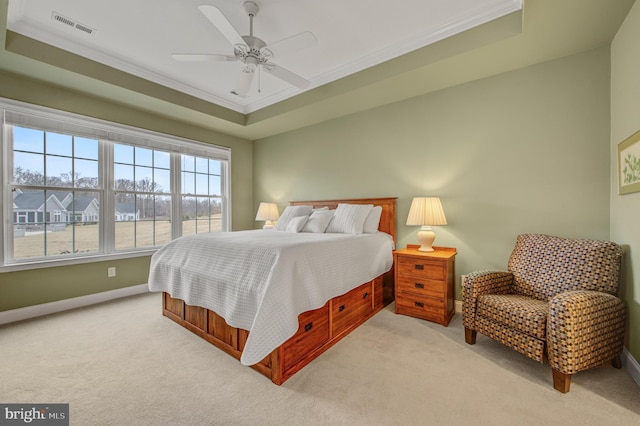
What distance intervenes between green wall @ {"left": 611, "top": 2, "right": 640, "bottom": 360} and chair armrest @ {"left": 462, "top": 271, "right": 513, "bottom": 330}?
79 centimetres

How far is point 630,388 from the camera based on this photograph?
1.72 meters

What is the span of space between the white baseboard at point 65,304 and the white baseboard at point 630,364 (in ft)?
16.7

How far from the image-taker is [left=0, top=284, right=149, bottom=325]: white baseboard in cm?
284

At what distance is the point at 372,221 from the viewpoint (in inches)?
137

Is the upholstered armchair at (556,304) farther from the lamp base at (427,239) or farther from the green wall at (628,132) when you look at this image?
the lamp base at (427,239)

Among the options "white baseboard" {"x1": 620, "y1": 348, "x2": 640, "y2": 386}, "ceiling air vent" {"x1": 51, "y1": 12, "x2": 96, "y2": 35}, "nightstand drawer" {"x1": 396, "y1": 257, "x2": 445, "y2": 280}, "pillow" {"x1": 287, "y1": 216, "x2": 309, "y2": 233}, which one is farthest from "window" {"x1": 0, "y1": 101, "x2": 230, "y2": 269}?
"white baseboard" {"x1": 620, "y1": 348, "x2": 640, "y2": 386}

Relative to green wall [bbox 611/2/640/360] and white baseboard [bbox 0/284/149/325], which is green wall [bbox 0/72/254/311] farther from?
green wall [bbox 611/2/640/360]

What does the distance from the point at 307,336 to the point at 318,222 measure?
163cm

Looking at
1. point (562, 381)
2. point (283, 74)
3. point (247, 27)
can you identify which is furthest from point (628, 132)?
point (247, 27)

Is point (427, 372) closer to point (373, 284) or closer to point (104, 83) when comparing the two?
point (373, 284)

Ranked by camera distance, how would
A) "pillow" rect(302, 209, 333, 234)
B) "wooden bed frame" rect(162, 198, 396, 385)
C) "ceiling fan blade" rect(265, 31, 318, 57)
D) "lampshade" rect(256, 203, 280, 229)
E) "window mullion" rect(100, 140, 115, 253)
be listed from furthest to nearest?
"lampshade" rect(256, 203, 280, 229) → "window mullion" rect(100, 140, 115, 253) → "pillow" rect(302, 209, 333, 234) → "ceiling fan blade" rect(265, 31, 318, 57) → "wooden bed frame" rect(162, 198, 396, 385)

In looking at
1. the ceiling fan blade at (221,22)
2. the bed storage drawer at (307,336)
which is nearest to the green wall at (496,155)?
the bed storage drawer at (307,336)

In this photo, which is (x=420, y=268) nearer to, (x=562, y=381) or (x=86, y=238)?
(x=562, y=381)

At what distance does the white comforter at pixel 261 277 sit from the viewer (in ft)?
5.73
